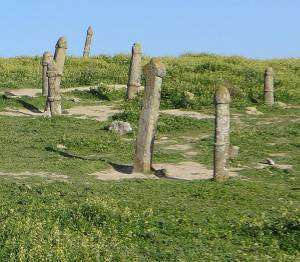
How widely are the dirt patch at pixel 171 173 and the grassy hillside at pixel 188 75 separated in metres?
10.5

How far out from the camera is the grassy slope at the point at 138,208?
9.39 metres

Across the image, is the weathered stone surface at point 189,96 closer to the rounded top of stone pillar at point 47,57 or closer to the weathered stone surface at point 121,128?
the weathered stone surface at point 121,128

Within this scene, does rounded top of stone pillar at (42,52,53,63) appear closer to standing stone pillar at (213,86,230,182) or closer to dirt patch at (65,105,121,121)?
dirt patch at (65,105,121,121)

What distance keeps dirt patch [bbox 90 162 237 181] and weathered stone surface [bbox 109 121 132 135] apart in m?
4.72

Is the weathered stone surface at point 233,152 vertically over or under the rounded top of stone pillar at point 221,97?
under

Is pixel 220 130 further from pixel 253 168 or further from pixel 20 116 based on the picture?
pixel 20 116

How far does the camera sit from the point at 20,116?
2492 centimetres

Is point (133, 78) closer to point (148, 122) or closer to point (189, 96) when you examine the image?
point (189, 96)

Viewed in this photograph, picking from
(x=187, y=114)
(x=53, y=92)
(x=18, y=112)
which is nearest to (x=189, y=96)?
(x=187, y=114)

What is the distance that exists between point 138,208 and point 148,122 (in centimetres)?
436

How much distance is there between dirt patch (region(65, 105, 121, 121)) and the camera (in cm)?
2542

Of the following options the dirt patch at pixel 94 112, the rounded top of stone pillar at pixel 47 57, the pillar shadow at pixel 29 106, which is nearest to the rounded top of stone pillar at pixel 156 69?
the dirt patch at pixel 94 112

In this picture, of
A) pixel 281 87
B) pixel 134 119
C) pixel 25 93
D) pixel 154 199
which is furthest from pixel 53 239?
pixel 281 87

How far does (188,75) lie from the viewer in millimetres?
34594
